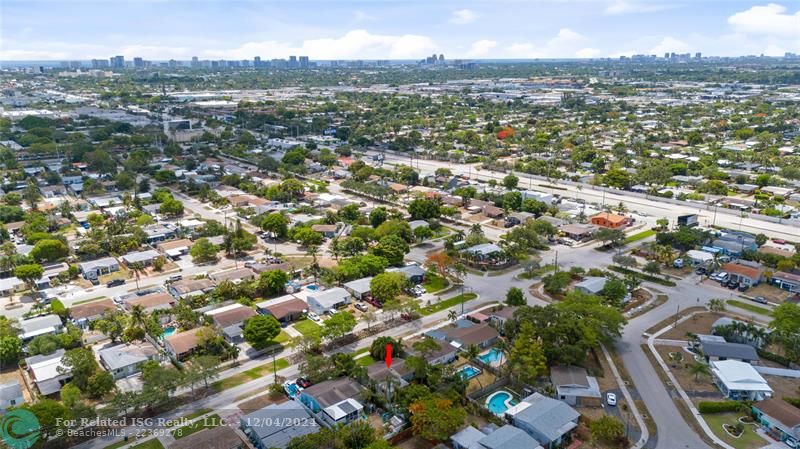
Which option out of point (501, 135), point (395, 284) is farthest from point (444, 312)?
point (501, 135)

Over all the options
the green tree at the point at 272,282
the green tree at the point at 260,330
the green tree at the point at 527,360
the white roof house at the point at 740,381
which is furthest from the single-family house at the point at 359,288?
the white roof house at the point at 740,381

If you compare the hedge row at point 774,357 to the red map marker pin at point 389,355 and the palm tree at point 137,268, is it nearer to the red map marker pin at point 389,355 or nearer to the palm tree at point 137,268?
the red map marker pin at point 389,355

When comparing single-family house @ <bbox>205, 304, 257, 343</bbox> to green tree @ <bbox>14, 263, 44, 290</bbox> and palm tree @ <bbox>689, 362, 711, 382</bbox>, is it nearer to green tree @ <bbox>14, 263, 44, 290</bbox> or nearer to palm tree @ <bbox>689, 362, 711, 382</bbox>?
green tree @ <bbox>14, 263, 44, 290</bbox>

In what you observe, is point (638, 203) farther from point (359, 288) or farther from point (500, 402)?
point (500, 402)

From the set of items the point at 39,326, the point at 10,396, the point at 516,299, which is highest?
the point at 516,299

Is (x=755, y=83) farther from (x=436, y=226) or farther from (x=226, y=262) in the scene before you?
(x=226, y=262)

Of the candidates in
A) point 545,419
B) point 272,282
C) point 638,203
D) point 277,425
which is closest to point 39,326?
point 272,282
